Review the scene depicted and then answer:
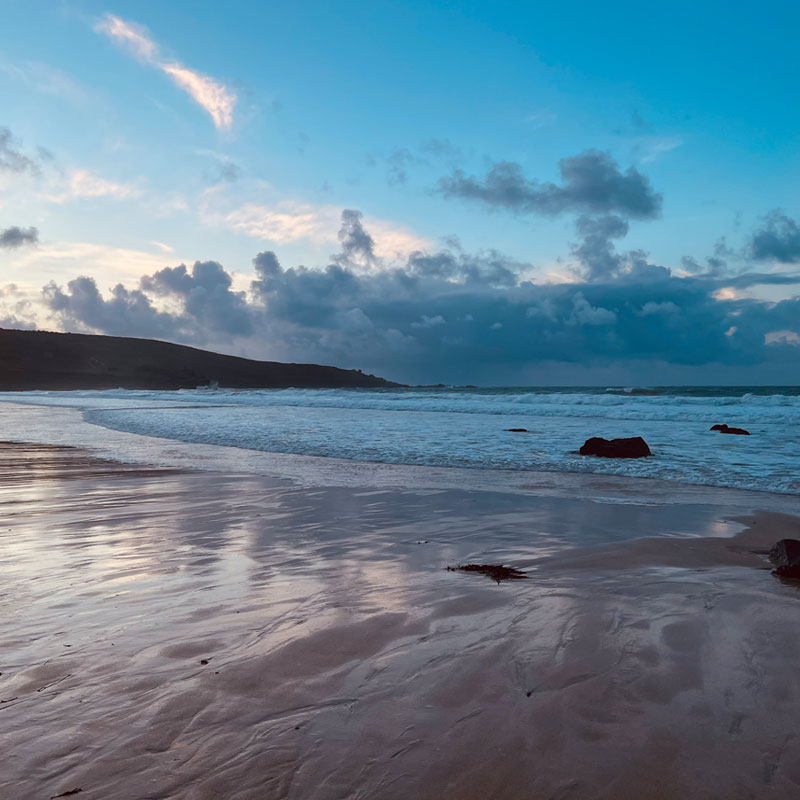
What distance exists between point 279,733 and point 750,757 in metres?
1.56

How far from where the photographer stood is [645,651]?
2734 mm

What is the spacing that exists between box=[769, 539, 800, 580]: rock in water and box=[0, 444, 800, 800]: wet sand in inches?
4.0

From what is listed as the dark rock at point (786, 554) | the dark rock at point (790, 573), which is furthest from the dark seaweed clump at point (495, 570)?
the dark rock at point (786, 554)

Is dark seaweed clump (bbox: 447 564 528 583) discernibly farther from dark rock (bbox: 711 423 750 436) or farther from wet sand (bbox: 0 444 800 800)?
dark rock (bbox: 711 423 750 436)

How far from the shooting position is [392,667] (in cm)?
254

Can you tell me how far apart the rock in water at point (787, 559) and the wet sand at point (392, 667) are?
10 centimetres

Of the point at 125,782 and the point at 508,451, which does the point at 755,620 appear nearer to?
the point at 125,782

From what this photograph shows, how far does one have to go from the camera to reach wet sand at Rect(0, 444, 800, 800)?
1842mm

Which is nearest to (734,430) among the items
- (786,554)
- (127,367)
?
(786,554)

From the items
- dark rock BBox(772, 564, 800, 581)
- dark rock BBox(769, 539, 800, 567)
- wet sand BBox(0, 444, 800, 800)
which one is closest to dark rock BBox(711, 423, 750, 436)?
wet sand BBox(0, 444, 800, 800)

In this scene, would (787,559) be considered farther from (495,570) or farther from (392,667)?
(392,667)

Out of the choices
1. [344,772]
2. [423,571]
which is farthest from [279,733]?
[423,571]

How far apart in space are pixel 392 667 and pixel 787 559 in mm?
3064

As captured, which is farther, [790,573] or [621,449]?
[621,449]
